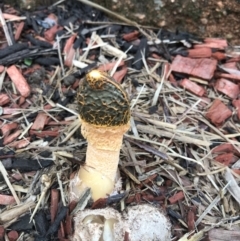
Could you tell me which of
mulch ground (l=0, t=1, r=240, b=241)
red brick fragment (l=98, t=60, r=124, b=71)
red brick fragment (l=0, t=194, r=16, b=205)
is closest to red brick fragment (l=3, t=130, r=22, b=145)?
mulch ground (l=0, t=1, r=240, b=241)

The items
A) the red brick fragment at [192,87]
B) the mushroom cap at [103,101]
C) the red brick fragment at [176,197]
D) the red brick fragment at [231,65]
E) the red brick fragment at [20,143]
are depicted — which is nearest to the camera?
the mushroom cap at [103,101]

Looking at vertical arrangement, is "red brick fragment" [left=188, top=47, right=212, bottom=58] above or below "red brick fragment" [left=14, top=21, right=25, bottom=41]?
above

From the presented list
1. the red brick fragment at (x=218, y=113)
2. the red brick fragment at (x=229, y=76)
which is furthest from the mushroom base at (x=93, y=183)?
the red brick fragment at (x=229, y=76)

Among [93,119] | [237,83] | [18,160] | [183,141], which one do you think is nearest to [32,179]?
[18,160]

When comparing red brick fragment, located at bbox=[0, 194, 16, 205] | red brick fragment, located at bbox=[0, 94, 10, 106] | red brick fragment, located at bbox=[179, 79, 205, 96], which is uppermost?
red brick fragment, located at bbox=[179, 79, 205, 96]

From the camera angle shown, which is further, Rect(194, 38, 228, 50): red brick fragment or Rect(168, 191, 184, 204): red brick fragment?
Rect(194, 38, 228, 50): red brick fragment

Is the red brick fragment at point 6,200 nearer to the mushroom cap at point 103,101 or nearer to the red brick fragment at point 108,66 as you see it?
the mushroom cap at point 103,101

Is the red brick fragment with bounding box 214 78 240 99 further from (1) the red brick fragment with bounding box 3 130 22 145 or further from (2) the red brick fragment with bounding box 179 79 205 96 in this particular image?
(1) the red brick fragment with bounding box 3 130 22 145
